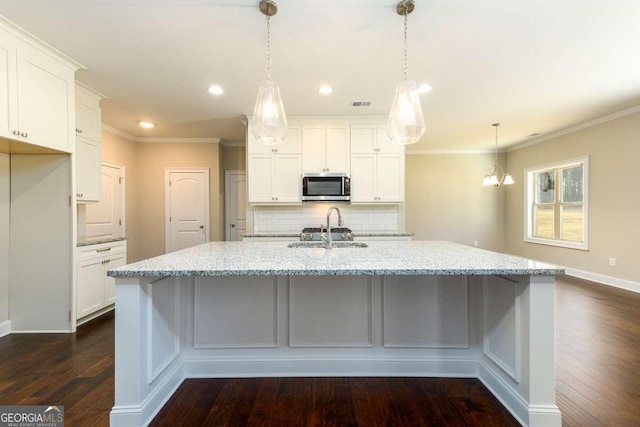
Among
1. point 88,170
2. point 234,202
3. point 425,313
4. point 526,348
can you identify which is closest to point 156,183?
point 234,202

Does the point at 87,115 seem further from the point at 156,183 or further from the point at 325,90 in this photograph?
the point at 325,90

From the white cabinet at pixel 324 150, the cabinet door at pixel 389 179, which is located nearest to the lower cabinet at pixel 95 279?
the white cabinet at pixel 324 150

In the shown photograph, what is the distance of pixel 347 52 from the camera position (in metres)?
2.61

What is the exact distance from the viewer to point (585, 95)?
11.7ft

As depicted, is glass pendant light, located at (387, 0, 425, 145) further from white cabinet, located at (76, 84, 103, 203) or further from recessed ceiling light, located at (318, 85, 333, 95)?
white cabinet, located at (76, 84, 103, 203)

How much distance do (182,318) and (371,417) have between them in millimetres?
1318

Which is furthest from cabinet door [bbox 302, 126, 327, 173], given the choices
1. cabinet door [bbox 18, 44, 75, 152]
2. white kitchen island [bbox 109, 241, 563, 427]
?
cabinet door [bbox 18, 44, 75, 152]

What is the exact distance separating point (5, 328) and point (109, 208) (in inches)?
89.6

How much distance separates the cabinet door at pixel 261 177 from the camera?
4.29 metres

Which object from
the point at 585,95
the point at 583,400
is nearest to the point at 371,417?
the point at 583,400

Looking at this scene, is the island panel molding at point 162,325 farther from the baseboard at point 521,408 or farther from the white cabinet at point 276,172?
the white cabinet at point 276,172

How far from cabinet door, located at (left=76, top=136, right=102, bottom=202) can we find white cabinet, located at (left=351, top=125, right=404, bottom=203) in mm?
3193

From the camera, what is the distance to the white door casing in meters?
5.78

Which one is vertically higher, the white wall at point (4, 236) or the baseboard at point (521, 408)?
the white wall at point (4, 236)
